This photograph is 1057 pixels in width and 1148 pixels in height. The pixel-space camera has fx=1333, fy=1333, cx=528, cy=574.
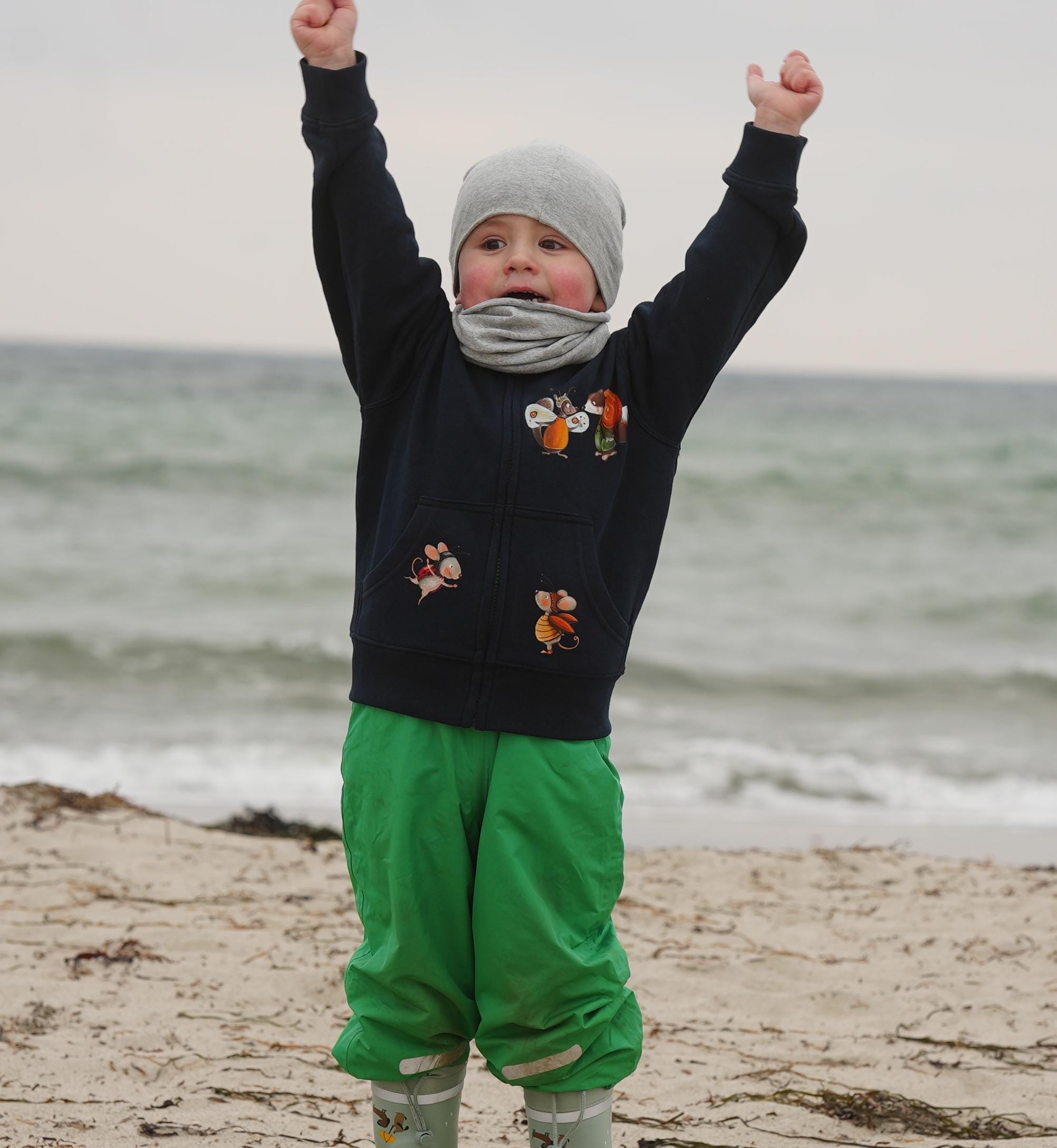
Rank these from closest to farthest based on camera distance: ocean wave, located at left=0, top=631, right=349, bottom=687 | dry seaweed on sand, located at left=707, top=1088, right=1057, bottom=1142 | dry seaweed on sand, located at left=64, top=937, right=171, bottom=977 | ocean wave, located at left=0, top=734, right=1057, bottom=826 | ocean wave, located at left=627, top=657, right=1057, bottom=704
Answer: dry seaweed on sand, located at left=707, top=1088, right=1057, bottom=1142, dry seaweed on sand, located at left=64, top=937, right=171, bottom=977, ocean wave, located at left=0, top=734, right=1057, bottom=826, ocean wave, located at left=0, top=631, right=349, bottom=687, ocean wave, located at left=627, top=657, right=1057, bottom=704

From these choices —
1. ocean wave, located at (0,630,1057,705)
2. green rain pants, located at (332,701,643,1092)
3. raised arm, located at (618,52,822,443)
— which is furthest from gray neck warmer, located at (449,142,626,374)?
ocean wave, located at (0,630,1057,705)

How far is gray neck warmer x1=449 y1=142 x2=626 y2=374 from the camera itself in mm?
2010

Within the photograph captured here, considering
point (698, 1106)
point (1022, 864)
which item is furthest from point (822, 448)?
point (698, 1106)

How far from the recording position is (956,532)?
14.6 metres

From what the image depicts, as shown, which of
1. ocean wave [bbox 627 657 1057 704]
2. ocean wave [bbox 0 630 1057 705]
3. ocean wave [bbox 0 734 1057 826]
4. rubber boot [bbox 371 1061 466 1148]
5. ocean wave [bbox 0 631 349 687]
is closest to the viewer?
rubber boot [bbox 371 1061 466 1148]

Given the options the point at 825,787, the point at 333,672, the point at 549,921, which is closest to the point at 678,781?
the point at 825,787

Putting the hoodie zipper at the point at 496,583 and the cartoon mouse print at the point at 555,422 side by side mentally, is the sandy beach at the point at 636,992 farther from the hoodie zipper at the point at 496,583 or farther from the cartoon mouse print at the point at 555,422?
the cartoon mouse print at the point at 555,422

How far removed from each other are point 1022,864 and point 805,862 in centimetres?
108

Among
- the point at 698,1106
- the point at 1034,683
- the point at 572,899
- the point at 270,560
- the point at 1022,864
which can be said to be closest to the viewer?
the point at 572,899

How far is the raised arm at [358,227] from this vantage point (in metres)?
1.96

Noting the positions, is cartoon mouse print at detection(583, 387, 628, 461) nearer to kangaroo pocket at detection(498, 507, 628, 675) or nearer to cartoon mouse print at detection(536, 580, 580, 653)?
kangaroo pocket at detection(498, 507, 628, 675)

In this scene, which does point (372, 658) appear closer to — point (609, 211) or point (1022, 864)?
point (609, 211)

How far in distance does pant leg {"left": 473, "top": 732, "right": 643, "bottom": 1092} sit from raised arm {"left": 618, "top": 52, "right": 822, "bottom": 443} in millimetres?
561

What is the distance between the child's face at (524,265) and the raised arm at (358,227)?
2.7 inches
